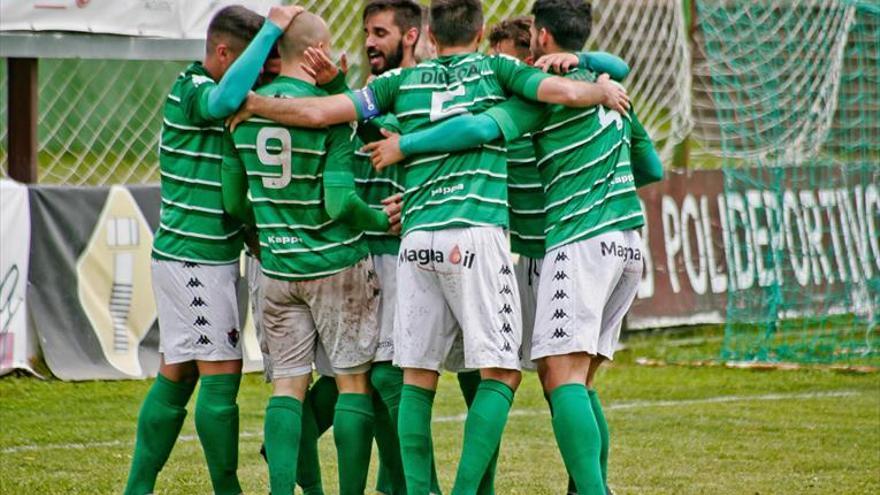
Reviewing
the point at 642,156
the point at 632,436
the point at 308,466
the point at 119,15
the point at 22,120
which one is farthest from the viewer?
the point at 22,120

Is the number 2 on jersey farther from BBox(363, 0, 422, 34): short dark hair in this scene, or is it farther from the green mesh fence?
the green mesh fence

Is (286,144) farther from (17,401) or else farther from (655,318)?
(655,318)

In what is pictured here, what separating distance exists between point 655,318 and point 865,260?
1.74m

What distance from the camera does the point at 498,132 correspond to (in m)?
5.57

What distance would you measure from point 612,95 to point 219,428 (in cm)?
191

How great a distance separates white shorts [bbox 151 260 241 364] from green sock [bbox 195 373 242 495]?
0.11m

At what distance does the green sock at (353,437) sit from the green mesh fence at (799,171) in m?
5.68

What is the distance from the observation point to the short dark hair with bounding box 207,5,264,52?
5.97 m

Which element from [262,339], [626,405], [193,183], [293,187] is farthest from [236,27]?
[626,405]

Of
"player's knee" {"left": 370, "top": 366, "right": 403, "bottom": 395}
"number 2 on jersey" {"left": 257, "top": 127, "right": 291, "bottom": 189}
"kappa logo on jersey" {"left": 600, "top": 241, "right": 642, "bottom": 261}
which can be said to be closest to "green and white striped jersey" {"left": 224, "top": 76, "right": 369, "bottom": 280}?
"number 2 on jersey" {"left": 257, "top": 127, "right": 291, "bottom": 189}

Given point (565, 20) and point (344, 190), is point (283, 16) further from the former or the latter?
point (565, 20)

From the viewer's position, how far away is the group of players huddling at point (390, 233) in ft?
18.4

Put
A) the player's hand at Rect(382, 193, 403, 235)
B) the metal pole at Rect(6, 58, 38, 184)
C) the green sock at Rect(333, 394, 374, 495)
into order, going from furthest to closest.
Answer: the metal pole at Rect(6, 58, 38, 184), the player's hand at Rect(382, 193, 403, 235), the green sock at Rect(333, 394, 374, 495)

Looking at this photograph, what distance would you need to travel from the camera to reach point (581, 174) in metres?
5.79
